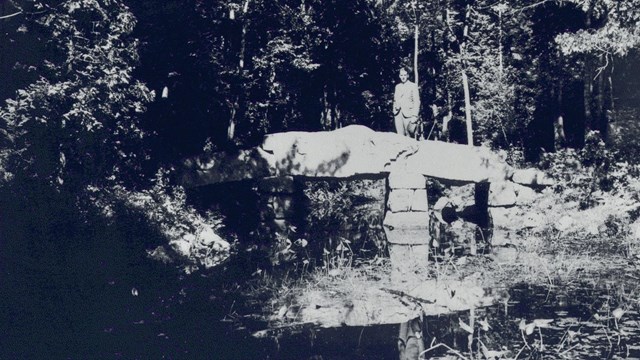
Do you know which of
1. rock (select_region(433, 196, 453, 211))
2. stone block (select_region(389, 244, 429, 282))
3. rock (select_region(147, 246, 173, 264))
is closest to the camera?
stone block (select_region(389, 244, 429, 282))

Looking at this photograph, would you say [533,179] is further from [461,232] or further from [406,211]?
[406,211]

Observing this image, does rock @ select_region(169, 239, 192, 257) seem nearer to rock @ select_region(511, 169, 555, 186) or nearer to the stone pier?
the stone pier

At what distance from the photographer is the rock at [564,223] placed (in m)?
10.0

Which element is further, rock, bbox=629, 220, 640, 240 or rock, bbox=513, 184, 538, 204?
rock, bbox=513, 184, 538, 204

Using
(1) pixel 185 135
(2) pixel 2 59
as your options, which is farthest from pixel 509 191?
(2) pixel 2 59

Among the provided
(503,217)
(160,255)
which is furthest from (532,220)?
(160,255)

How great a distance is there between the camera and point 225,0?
1079 cm

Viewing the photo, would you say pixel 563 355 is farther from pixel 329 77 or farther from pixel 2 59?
pixel 329 77

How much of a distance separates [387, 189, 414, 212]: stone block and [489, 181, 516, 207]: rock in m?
1.80

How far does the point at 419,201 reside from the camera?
9.49 meters

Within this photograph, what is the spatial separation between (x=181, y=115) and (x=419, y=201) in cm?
441

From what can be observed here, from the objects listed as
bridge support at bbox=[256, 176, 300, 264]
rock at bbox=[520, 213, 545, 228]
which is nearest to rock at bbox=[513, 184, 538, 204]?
rock at bbox=[520, 213, 545, 228]

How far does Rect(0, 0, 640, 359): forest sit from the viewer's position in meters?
6.54

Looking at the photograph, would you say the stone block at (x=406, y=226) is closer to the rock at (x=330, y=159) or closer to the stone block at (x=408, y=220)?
the stone block at (x=408, y=220)
